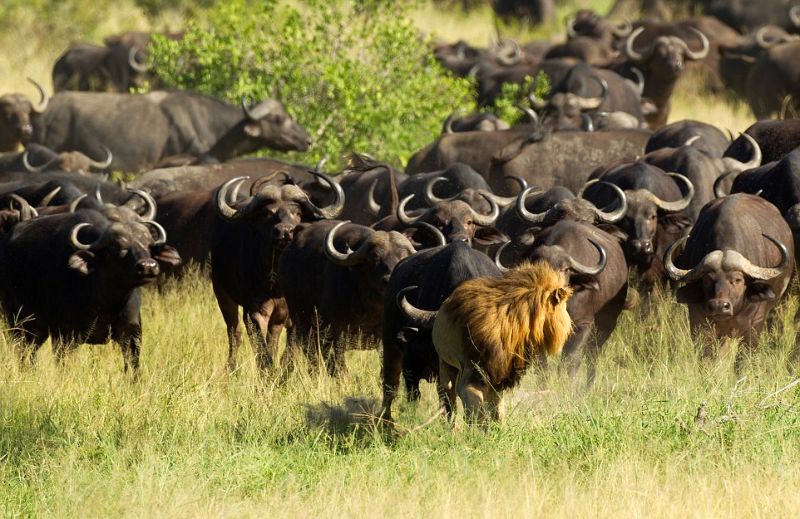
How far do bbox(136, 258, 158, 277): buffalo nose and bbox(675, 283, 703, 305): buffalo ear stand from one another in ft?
11.0

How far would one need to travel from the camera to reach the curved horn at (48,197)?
1248cm

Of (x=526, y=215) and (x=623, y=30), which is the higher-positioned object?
(x=526, y=215)

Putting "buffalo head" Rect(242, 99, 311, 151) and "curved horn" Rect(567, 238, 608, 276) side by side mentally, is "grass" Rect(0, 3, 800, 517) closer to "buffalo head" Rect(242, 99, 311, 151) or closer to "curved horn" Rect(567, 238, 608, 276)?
"curved horn" Rect(567, 238, 608, 276)

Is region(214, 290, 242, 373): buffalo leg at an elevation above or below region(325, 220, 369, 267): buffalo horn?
below

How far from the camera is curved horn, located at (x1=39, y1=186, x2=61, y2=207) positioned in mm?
12484

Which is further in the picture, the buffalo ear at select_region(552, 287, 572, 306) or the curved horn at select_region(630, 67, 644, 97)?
the curved horn at select_region(630, 67, 644, 97)

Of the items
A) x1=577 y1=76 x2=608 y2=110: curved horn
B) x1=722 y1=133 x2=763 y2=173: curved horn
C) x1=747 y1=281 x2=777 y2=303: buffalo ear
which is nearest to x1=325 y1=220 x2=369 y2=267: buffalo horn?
x1=747 y1=281 x2=777 y2=303: buffalo ear

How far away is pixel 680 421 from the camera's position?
7523 millimetres

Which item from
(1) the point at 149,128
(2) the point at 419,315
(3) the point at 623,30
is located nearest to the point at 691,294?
(2) the point at 419,315

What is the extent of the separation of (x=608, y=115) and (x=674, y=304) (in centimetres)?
763

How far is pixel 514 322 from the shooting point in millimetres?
6965

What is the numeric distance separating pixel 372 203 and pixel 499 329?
6.01 metres

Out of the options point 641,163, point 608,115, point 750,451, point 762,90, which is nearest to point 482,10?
point 762,90

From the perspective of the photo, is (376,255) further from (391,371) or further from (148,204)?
(148,204)
